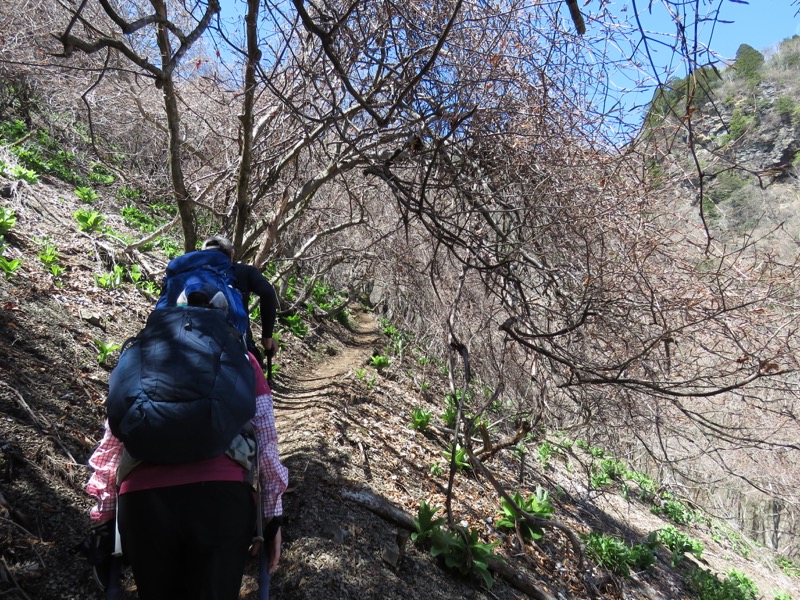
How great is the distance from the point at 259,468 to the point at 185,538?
374 mm

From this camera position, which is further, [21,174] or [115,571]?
[21,174]

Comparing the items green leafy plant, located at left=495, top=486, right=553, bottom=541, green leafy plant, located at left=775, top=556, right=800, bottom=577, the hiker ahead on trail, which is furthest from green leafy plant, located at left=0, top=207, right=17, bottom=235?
green leafy plant, located at left=775, top=556, right=800, bottom=577

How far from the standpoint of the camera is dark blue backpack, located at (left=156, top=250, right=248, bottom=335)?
2.33 meters

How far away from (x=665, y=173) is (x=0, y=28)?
6800mm

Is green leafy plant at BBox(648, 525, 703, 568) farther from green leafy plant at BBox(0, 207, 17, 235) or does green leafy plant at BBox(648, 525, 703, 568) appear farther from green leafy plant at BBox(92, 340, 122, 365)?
green leafy plant at BBox(0, 207, 17, 235)

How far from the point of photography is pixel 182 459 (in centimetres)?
167

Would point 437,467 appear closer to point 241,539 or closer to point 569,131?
point 569,131

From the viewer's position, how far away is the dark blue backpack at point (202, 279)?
233 cm

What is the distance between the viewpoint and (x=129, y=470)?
175 centimetres

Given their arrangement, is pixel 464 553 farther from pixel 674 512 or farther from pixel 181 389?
pixel 674 512

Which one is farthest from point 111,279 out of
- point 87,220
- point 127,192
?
point 127,192

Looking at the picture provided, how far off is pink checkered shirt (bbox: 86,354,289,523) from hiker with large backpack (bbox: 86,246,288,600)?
0.04 ft

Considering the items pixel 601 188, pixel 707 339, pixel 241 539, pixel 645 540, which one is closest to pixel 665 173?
pixel 601 188

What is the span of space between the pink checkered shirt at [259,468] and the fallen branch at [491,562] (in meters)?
2.23
